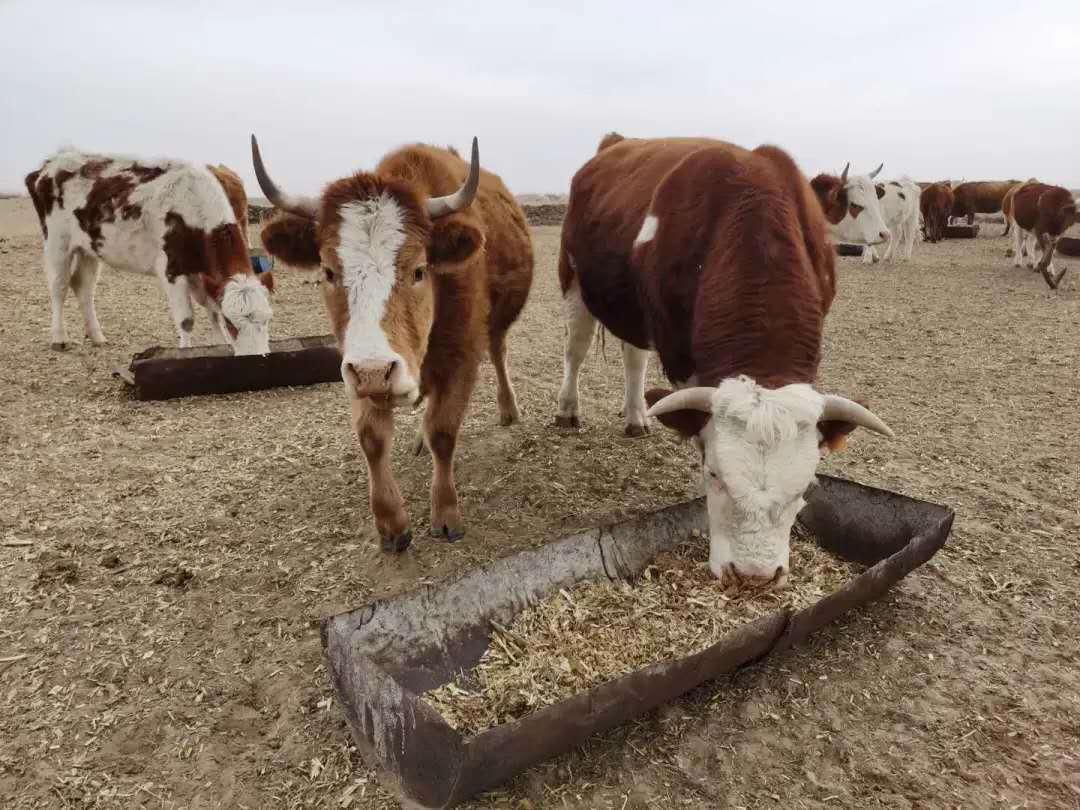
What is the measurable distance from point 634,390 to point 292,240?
306cm

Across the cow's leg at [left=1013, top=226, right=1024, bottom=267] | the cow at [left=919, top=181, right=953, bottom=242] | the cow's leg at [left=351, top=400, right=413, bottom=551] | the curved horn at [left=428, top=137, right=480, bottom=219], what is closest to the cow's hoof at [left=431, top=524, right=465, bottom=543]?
the cow's leg at [left=351, top=400, right=413, bottom=551]

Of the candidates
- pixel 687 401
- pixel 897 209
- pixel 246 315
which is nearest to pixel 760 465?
pixel 687 401

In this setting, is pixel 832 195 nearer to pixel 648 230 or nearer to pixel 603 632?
pixel 648 230

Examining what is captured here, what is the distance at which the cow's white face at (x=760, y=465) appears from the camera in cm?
272

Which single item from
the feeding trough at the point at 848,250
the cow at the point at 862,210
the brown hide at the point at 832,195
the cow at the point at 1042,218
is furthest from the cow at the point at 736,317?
the feeding trough at the point at 848,250

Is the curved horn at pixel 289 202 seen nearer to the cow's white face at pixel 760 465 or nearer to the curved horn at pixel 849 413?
the cow's white face at pixel 760 465

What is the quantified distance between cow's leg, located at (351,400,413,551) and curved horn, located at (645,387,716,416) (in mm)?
1354

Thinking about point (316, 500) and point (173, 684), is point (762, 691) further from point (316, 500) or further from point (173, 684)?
point (316, 500)

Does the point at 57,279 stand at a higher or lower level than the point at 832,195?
lower

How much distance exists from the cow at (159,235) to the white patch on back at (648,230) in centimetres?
438

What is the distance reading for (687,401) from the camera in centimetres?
287

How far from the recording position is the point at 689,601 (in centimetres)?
300

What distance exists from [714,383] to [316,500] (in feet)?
8.92

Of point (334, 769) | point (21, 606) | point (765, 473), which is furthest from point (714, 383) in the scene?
point (21, 606)
